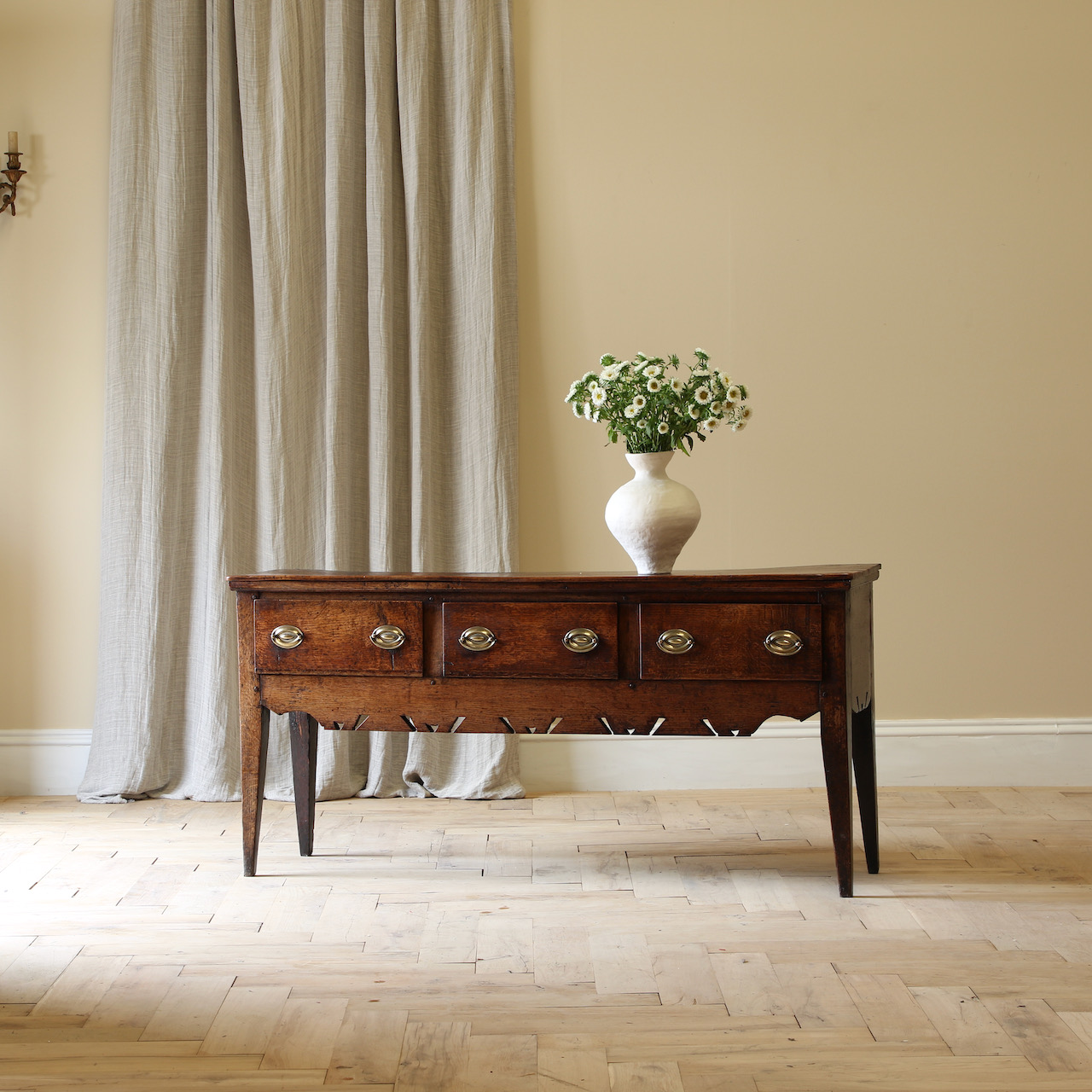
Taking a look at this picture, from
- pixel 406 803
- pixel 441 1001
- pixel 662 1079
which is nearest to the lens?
pixel 662 1079

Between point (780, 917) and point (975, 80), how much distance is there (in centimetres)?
233

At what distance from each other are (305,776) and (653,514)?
3.22 ft

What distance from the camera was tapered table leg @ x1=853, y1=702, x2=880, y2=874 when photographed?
217 cm

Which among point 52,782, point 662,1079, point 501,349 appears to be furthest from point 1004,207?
point 52,782

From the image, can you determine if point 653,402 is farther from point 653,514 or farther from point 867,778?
point 867,778

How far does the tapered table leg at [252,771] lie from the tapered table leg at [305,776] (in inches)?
5.7

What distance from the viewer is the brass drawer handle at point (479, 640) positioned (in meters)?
2.07

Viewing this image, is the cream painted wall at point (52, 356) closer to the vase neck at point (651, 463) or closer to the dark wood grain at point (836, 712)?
the vase neck at point (651, 463)

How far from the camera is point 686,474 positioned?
2.93 meters

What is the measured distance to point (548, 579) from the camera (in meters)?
2.05

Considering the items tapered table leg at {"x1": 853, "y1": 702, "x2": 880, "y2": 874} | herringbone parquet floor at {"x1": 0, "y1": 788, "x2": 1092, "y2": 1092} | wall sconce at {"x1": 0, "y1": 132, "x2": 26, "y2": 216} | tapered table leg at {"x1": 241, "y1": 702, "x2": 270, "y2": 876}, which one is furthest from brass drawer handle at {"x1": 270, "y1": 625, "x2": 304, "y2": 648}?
wall sconce at {"x1": 0, "y1": 132, "x2": 26, "y2": 216}

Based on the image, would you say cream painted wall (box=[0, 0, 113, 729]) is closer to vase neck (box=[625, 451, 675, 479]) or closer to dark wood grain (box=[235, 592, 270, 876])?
dark wood grain (box=[235, 592, 270, 876])

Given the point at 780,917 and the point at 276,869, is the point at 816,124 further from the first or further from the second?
the point at 276,869

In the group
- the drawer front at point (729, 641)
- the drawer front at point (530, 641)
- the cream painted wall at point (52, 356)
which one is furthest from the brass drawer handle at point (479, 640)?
the cream painted wall at point (52, 356)
